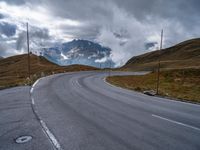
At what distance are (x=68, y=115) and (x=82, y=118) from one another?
87 centimetres

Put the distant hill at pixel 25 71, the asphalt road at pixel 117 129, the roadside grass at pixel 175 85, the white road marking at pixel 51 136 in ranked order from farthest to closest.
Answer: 1. the distant hill at pixel 25 71
2. the roadside grass at pixel 175 85
3. the asphalt road at pixel 117 129
4. the white road marking at pixel 51 136

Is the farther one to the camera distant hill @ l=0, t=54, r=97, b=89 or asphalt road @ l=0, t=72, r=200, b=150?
distant hill @ l=0, t=54, r=97, b=89

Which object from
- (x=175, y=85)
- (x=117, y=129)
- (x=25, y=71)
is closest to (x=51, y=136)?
(x=117, y=129)

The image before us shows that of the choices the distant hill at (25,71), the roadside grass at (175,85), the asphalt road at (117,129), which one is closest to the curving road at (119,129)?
the asphalt road at (117,129)

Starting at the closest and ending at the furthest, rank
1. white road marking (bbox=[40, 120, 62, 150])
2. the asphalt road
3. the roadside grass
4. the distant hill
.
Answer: white road marking (bbox=[40, 120, 62, 150])
the asphalt road
the roadside grass
the distant hill

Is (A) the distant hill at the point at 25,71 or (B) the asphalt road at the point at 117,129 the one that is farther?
(A) the distant hill at the point at 25,71

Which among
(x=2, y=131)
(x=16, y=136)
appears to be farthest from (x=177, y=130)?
(x=2, y=131)

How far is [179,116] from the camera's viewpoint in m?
9.99

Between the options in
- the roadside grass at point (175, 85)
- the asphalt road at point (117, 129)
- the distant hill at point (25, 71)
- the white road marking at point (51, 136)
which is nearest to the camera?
the white road marking at point (51, 136)

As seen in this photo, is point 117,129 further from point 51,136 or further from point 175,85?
point 175,85

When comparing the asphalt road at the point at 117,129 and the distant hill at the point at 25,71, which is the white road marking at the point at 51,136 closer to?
the asphalt road at the point at 117,129

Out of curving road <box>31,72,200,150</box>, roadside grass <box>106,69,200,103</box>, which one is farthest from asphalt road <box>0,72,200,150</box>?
roadside grass <box>106,69,200,103</box>

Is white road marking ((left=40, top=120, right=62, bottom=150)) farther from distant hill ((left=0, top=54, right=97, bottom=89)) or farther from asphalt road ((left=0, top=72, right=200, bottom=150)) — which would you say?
distant hill ((left=0, top=54, right=97, bottom=89))

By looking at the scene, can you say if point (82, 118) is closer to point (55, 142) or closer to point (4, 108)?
point (55, 142)
